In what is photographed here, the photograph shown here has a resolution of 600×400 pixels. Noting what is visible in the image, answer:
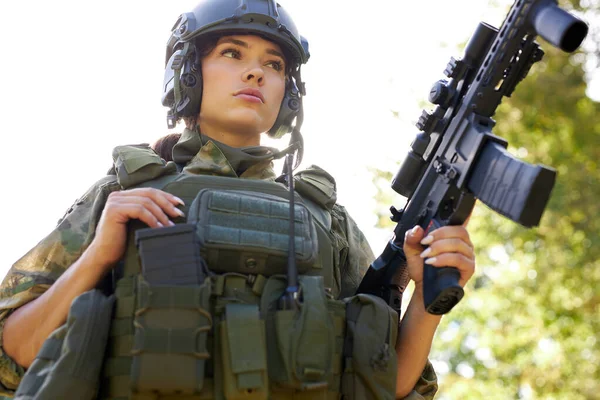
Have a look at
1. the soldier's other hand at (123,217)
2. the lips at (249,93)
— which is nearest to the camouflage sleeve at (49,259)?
the soldier's other hand at (123,217)

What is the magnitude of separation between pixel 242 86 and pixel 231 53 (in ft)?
0.66

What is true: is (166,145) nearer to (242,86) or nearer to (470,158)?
(242,86)

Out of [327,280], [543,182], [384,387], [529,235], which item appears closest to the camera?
[543,182]

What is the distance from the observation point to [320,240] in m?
3.83

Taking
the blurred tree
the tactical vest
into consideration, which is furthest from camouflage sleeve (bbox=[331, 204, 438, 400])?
the blurred tree

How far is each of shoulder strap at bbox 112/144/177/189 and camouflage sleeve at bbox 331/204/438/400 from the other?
0.79 metres

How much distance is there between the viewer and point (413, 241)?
3730 mm

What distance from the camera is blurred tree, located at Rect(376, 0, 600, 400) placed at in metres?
13.9

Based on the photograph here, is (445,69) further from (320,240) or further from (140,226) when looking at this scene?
(140,226)

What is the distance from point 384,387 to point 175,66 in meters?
1.70

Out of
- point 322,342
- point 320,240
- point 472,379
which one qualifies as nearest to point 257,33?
point 320,240

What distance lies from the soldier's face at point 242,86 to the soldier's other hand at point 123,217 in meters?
0.65

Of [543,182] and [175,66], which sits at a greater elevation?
[543,182]

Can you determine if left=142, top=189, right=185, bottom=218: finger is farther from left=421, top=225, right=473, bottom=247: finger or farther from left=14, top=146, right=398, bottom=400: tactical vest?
left=421, top=225, right=473, bottom=247: finger
